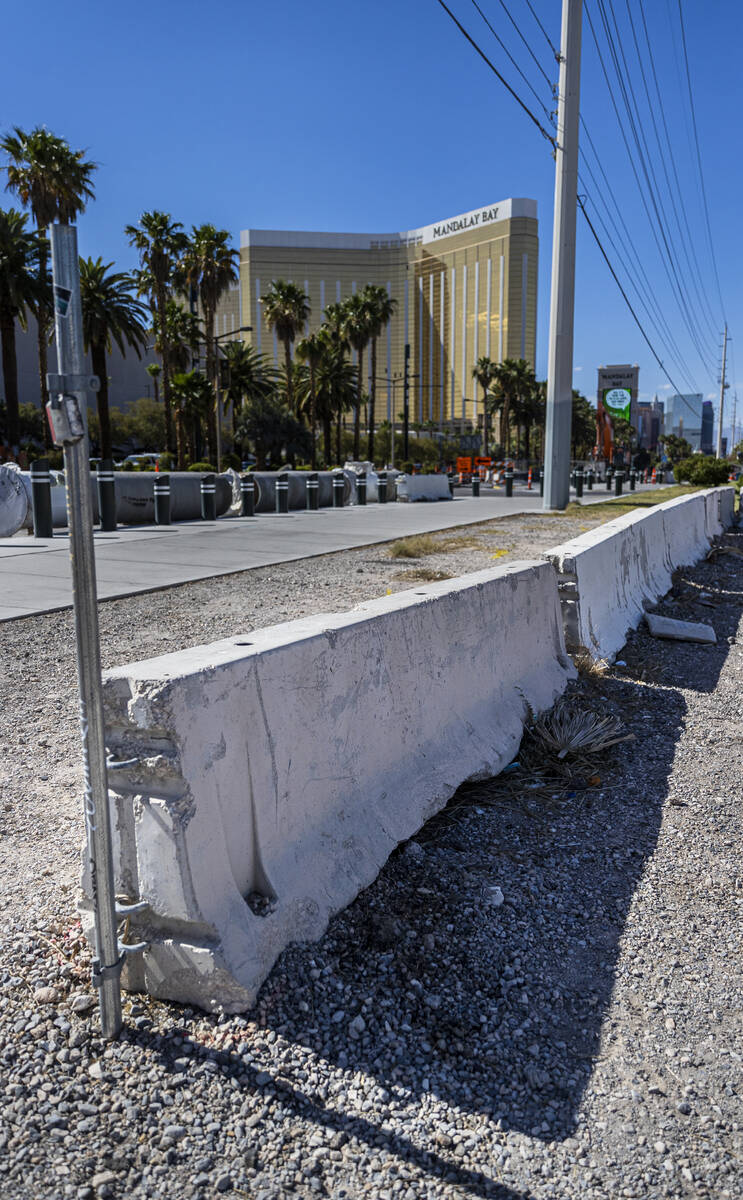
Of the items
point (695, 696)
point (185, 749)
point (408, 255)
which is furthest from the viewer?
point (408, 255)

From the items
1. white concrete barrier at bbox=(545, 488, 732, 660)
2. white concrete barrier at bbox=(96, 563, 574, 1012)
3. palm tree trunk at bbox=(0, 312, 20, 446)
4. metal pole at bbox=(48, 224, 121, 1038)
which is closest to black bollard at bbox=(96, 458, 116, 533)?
white concrete barrier at bbox=(545, 488, 732, 660)

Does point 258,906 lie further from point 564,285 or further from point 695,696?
point 564,285

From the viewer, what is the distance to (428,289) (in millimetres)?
177000

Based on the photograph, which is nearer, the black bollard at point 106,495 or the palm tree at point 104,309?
the black bollard at point 106,495

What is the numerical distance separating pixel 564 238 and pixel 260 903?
22.8m

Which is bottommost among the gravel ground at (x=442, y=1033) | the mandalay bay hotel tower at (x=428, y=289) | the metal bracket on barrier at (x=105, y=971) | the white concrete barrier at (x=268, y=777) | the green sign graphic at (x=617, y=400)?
the gravel ground at (x=442, y=1033)

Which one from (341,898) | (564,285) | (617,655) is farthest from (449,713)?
(564,285)

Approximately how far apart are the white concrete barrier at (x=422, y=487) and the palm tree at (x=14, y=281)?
18.3 metres

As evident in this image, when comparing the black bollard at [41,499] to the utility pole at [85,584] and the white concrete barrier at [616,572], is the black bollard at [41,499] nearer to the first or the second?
the white concrete barrier at [616,572]

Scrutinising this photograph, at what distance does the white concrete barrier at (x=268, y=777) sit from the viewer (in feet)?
8.64

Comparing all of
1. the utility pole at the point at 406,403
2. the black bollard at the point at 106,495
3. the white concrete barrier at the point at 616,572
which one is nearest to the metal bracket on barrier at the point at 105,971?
the white concrete barrier at the point at 616,572

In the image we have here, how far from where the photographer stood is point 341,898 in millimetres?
3191

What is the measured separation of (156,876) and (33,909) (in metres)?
0.85

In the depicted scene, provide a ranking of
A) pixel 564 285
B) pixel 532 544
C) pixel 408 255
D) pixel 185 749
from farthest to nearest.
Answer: pixel 408 255
pixel 564 285
pixel 532 544
pixel 185 749
